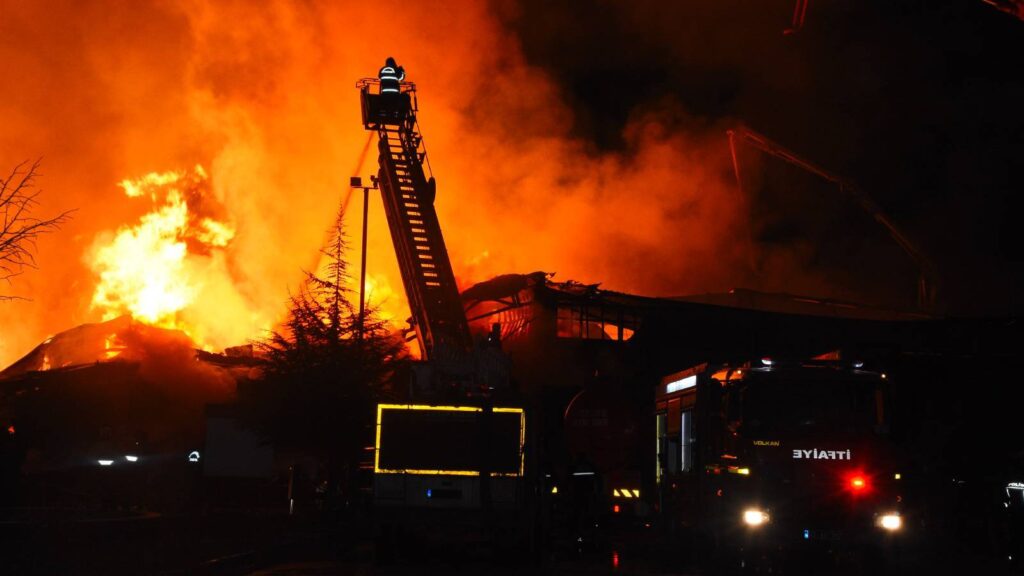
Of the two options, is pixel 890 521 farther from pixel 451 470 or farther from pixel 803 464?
pixel 451 470

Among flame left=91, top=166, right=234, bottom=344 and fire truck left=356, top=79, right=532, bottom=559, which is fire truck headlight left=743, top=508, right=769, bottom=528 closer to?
fire truck left=356, top=79, right=532, bottom=559

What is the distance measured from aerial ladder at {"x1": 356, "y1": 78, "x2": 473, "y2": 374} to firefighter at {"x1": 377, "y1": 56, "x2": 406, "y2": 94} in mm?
458

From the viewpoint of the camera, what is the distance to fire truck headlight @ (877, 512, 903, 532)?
51.7 feet

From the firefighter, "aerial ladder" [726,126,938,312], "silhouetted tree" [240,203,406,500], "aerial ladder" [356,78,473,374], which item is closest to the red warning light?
"silhouetted tree" [240,203,406,500]

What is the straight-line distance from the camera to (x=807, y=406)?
16.5 m

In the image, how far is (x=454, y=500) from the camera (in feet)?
55.1

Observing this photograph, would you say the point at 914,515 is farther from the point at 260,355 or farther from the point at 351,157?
the point at 351,157

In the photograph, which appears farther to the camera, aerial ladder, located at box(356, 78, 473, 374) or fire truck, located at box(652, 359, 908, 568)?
aerial ladder, located at box(356, 78, 473, 374)

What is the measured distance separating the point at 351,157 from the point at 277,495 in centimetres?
2717

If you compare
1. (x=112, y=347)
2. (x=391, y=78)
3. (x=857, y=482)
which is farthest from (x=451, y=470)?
(x=112, y=347)

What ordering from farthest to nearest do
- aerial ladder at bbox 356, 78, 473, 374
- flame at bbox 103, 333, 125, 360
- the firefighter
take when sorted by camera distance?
flame at bbox 103, 333, 125, 360, the firefighter, aerial ladder at bbox 356, 78, 473, 374

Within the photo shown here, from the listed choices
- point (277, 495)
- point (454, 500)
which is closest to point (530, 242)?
point (277, 495)

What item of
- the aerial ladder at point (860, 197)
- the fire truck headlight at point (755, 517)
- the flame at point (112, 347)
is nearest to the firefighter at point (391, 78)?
the flame at point (112, 347)

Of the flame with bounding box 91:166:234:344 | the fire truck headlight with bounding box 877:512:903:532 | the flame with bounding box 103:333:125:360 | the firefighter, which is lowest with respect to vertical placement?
the fire truck headlight with bounding box 877:512:903:532
